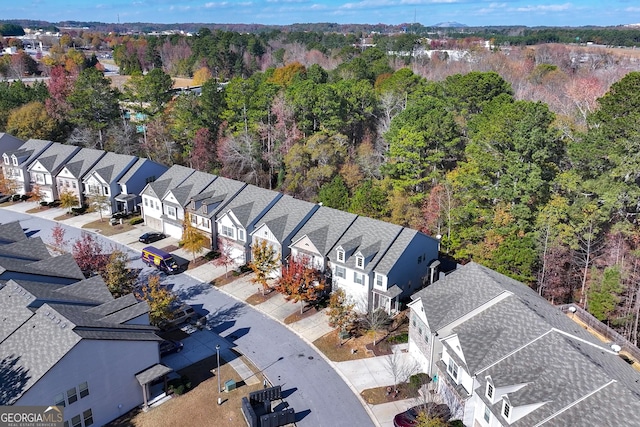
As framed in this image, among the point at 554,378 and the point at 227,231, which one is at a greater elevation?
the point at 554,378

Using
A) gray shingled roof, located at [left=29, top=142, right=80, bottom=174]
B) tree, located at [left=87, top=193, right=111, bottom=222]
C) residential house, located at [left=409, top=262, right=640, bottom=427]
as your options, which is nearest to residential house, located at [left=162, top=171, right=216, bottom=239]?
tree, located at [left=87, top=193, right=111, bottom=222]

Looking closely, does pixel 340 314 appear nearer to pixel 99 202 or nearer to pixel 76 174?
pixel 99 202

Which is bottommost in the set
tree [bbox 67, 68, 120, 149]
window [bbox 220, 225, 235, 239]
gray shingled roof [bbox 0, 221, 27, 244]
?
window [bbox 220, 225, 235, 239]

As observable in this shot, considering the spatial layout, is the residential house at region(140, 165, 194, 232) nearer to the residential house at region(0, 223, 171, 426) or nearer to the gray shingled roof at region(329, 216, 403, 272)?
the residential house at region(0, 223, 171, 426)

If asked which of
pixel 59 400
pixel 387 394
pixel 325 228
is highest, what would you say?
pixel 325 228

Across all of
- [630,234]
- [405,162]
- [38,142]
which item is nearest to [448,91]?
[405,162]

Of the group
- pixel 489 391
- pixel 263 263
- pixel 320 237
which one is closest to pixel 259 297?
pixel 263 263

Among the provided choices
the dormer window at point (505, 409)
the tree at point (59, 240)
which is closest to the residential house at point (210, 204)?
the tree at point (59, 240)
